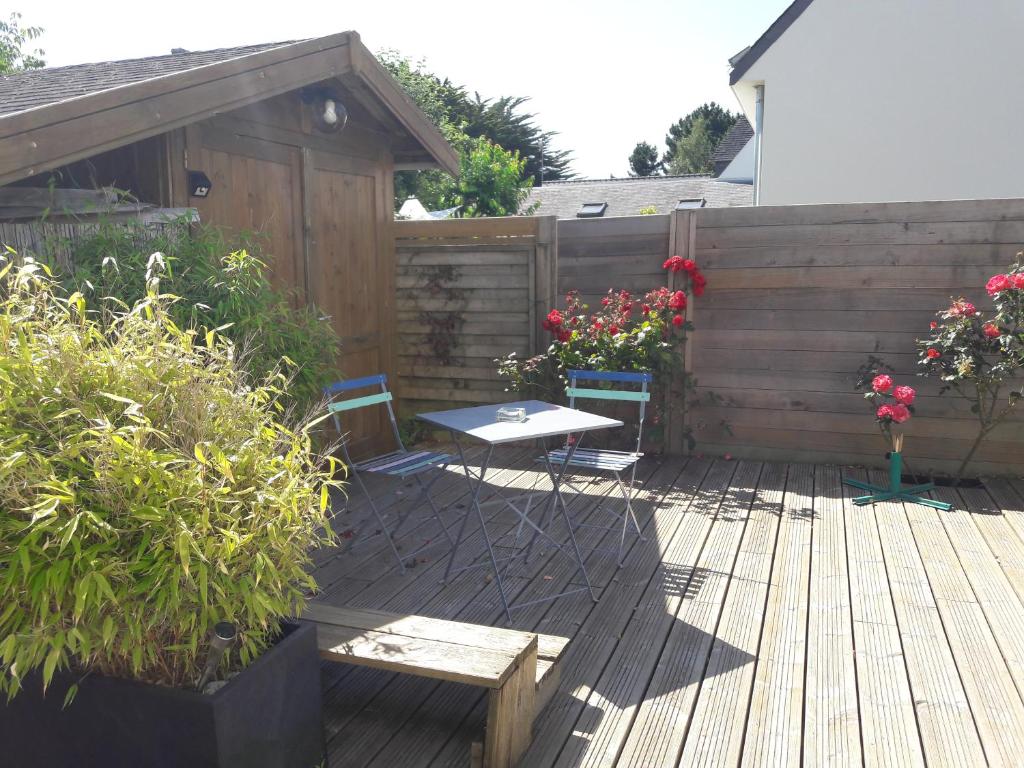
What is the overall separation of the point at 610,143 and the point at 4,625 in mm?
48423

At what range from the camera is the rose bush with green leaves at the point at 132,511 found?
1765 millimetres

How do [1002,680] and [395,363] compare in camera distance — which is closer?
[1002,680]

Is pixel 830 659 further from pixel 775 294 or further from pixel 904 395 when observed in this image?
pixel 775 294

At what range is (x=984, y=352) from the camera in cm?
499

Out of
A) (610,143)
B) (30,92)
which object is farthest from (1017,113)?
(610,143)

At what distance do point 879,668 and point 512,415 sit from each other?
188 cm

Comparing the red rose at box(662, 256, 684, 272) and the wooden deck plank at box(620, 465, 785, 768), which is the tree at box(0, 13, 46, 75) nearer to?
the red rose at box(662, 256, 684, 272)

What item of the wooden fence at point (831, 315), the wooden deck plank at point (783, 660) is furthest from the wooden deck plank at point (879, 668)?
the wooden fence at point (831, 315)

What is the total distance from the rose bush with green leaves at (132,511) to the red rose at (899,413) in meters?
4.07

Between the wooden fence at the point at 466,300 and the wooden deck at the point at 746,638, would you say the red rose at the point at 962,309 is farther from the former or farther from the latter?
the wooden fence at the point at 466,300

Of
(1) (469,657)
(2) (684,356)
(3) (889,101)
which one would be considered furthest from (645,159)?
(1) (469,657)

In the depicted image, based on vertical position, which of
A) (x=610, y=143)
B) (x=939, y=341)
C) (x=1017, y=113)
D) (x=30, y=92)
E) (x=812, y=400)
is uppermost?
(x=610, y=143)

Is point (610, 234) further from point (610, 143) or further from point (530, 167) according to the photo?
point (610, 143)

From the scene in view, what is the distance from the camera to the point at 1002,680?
283 cm
